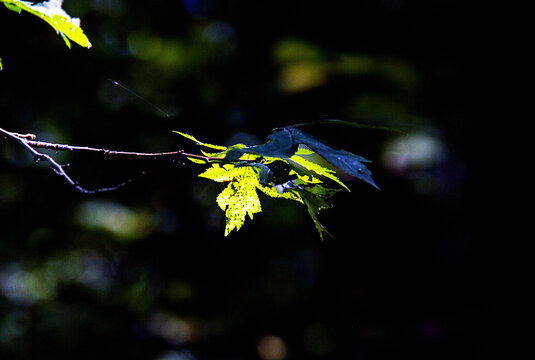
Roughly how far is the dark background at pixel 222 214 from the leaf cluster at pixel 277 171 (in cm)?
178

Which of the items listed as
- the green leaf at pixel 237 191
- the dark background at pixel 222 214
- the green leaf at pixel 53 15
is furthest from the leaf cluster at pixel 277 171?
the dark background at pixel 222 214

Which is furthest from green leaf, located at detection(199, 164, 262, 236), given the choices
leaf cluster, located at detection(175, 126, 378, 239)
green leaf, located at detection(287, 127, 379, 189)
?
green leaf, located at detection(287, 127, 379, 189)

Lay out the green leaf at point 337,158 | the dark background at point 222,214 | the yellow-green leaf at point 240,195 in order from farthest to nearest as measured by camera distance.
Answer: the dark background at point 222,214
the yellow-green leaf at point 240,195
the green leaf at point 337,158

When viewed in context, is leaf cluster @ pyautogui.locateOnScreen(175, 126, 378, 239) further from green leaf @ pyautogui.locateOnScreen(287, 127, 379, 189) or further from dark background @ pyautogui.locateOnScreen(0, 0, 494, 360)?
dark background @ pyautogui.locateOnScreen(0, 0, 494, 360)

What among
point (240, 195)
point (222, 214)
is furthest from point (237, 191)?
point (222, 214)

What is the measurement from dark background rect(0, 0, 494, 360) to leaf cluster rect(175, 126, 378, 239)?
1778 mm

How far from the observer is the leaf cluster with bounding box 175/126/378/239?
516 millimetres

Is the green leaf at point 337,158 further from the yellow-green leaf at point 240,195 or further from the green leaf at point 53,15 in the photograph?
the green leaf at point 53,15

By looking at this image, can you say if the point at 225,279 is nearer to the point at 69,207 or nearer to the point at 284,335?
the point at 284,335

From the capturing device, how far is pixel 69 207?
2.61 metres

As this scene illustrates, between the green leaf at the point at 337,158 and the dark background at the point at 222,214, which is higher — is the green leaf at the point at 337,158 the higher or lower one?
the lower one

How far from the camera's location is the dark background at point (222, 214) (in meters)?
2.45

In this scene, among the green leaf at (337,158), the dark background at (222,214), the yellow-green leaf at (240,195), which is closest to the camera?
the green leaf at (337,158)

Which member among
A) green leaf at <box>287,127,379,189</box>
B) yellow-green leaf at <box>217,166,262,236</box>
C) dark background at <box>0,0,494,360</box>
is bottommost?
green leaf at <box>287,127,379,189</box>
